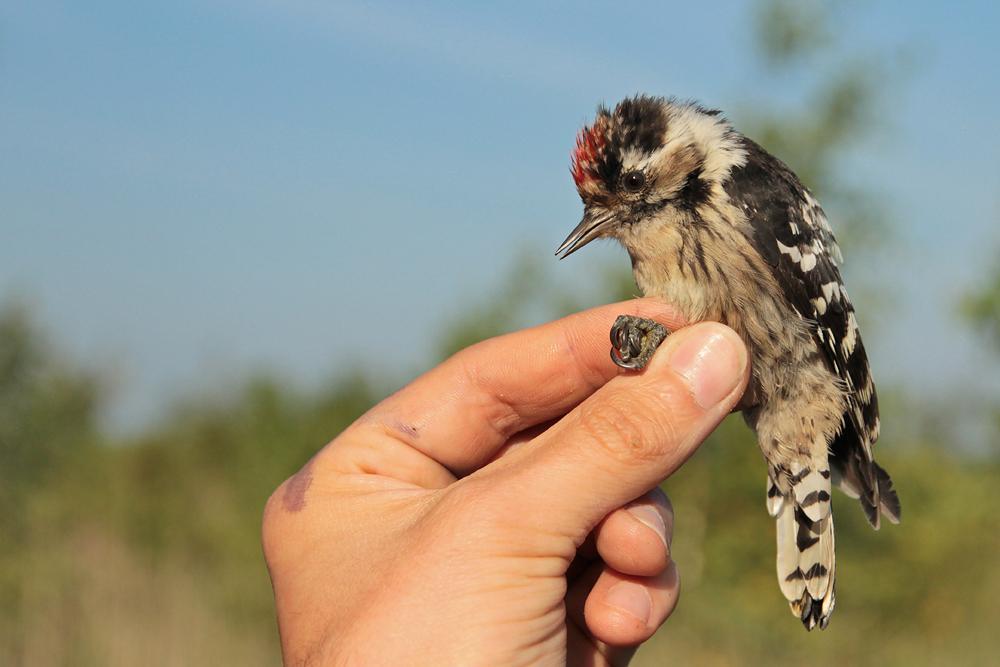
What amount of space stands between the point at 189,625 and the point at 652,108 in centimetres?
922

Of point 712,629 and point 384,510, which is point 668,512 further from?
point 712,629

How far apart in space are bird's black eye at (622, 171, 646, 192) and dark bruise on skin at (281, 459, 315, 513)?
187 centimetres

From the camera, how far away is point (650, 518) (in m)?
3.07

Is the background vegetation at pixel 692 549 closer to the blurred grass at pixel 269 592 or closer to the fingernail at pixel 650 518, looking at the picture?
the blurred grass at pixel 269 592

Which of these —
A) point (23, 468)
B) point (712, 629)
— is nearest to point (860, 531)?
point (712, 629)

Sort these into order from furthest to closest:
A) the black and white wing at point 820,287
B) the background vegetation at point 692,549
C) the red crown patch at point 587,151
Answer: the background vegetation at point 692,549, the red crown patch at point 587,151, the black and white wing at point 820,287

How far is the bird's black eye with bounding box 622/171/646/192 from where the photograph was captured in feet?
12.8

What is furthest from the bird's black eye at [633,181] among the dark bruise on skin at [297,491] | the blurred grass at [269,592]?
the blurred grass at [269,592]

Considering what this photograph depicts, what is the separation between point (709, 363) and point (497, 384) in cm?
107

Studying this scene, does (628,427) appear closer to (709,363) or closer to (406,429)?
(709,363)

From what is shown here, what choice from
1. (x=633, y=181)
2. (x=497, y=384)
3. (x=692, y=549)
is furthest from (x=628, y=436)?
(x=692, y=549)

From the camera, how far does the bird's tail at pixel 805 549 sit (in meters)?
3.90

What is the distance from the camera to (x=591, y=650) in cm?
354

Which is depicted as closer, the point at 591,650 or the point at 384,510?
the point at 384,510
